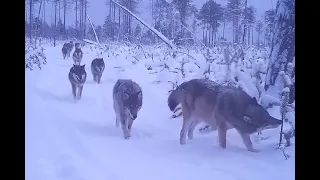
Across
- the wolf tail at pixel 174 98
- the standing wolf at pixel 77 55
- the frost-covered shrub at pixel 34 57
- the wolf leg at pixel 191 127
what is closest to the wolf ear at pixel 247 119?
the wolf leg at pixel 191 127

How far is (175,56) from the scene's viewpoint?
204 centimetres

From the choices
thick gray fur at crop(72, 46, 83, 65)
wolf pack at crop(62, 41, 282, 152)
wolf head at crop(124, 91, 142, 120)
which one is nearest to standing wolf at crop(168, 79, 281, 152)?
wolf pack at crop(62, 41, 282, 152)

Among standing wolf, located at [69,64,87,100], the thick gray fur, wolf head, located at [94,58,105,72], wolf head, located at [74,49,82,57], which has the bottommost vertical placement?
standing wolf, located at [69,64,87,100]

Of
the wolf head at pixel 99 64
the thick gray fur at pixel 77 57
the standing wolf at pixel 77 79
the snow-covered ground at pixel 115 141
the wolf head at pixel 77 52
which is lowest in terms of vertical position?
the snow-covered ground at pixel 115 141

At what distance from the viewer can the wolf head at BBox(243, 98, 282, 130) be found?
1.96 metres

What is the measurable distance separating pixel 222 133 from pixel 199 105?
0.18 metres

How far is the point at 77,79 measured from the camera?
197 cm

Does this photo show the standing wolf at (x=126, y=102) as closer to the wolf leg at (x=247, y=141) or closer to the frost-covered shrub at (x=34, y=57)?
the frost-covered shrub at (x=34, y=57)

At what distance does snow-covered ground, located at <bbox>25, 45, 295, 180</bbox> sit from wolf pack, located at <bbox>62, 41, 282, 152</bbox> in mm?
28

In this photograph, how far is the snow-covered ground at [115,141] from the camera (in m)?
1.93

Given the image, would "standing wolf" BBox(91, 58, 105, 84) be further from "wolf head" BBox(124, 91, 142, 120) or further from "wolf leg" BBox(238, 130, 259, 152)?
"wolf leg" BBox(238, 130, 259, 152)

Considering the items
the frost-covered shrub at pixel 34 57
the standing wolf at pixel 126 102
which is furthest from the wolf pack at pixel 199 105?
the frost-covered shrub at pixel 34 57

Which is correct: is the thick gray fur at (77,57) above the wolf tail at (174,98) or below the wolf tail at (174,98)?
above
